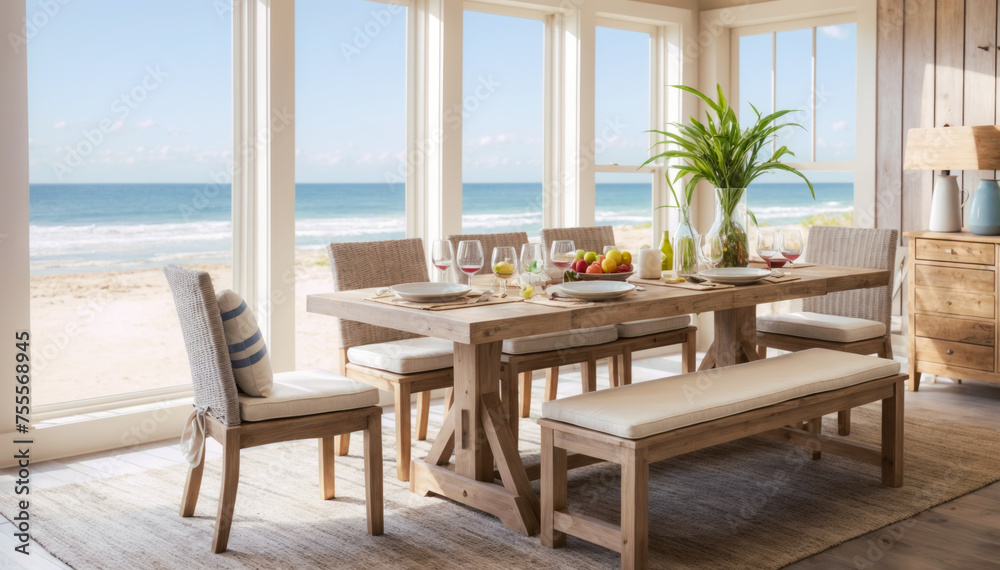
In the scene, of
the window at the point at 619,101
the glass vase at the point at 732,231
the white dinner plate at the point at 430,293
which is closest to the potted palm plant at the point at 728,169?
the glass vase at the point at 732,231

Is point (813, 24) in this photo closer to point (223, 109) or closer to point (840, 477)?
point (840, 477)

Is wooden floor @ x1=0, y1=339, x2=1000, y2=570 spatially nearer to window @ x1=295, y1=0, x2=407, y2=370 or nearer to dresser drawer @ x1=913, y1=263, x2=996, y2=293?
dresser drawer @ x1=913, y1=263, x2=996, y2=293

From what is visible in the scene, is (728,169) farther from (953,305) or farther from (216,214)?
(216,214)

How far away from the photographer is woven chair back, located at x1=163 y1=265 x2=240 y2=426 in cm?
254

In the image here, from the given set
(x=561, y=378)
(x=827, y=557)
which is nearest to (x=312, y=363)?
(x=561, y=378)

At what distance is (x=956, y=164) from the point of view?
4.59m

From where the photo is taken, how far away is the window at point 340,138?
629 inches

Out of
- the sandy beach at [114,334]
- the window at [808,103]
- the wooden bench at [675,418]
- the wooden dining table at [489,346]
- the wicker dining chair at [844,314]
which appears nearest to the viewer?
the wooden bench at [675,418]

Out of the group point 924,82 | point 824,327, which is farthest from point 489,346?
point 924,82

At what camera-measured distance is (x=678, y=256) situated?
3334 millimetres

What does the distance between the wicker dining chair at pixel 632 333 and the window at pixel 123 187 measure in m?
7.25

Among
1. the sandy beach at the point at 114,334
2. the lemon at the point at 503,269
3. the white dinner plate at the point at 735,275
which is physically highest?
the lemon at the point at 503,269

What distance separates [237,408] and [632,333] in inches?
79.5

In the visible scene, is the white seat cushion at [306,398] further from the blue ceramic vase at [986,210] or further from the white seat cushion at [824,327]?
the blue ceramic vase at [986,210]
